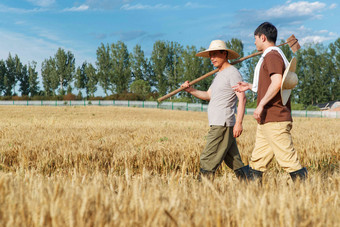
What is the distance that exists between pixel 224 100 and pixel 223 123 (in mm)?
322

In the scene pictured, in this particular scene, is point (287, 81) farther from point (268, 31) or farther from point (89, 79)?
point (89, 79)

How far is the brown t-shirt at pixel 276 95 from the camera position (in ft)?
11.4

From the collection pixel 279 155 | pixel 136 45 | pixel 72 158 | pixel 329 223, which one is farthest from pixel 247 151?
pixel 136 45

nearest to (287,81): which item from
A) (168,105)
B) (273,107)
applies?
(273,107)

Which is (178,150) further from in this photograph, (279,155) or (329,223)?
(329,223)

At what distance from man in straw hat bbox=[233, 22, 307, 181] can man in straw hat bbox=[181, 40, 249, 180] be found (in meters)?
0.19

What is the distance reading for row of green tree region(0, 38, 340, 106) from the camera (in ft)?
193

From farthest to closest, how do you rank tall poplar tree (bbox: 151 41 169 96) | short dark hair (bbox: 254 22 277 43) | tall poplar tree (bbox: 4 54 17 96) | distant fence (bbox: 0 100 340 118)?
tall poplar tree (bbox: 4 54 17 96)
tall poplar tree (bbox: 151 41 169 96)
distant fence (bbox: 0 100 340 118)
short dark hair (bbox: 254 22 277 43)

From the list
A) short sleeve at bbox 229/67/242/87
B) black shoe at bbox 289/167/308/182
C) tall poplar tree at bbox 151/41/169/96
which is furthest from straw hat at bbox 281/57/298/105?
tall poplar tree at bbox 151/41/169/96

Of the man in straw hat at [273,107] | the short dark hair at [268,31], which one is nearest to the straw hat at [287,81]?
the man in straw hat at [273,107]

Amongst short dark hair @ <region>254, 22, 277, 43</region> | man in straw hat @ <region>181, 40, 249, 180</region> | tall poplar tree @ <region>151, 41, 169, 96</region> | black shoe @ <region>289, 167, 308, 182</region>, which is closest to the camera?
black shoe @ <region>289, 167, 308, 182</region>

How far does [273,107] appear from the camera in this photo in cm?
358

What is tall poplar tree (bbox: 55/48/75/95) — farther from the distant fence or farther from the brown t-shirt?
the brown t-shirt

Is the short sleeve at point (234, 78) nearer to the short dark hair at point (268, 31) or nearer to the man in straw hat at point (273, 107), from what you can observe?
the man in straw hat at point (273, 107)
